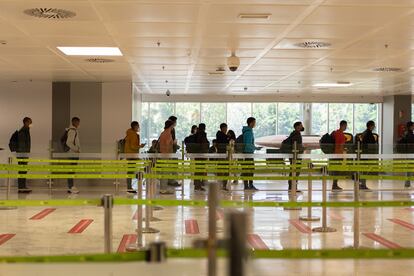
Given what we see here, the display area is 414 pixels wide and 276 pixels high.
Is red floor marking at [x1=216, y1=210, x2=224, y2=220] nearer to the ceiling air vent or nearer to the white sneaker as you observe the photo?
the ceiling air vent

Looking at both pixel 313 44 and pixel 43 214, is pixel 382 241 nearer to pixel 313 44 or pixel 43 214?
pixel 313 44

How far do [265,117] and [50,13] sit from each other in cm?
1934

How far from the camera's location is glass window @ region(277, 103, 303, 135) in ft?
Answer: 85.1

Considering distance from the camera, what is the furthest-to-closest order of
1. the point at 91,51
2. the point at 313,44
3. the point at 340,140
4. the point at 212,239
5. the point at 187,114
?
the point at 187,114 < the point at 340,140 < the point at 91,51 < the point at 313,44 < the point at 212,239

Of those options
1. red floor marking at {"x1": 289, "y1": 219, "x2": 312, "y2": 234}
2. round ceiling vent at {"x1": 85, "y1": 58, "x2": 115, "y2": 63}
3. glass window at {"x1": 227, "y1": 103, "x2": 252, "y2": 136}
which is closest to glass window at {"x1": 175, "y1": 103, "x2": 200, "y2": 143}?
glass window at {"x1": 227, "y1": 103, "x2": 252, "y2": 136}

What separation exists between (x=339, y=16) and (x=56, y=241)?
4.76 metres

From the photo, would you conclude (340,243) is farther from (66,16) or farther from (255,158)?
(255,158)

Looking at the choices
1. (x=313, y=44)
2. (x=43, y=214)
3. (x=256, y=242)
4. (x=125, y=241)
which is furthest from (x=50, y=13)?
(x=313, y=44)

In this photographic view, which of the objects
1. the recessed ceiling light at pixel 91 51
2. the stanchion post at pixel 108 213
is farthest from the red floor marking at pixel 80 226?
the stanchion post at pixel 108 213

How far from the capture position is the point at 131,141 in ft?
45.1

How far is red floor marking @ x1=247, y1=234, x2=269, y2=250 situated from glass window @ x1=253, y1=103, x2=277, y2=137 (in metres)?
18.1

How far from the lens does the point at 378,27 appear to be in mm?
8336

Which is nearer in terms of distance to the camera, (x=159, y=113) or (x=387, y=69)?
(x=387, y=69)

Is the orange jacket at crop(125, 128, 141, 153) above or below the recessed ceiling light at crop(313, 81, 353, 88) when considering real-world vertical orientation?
below
